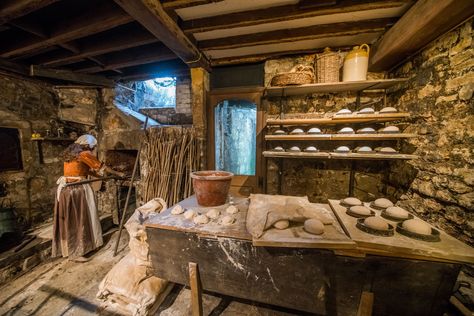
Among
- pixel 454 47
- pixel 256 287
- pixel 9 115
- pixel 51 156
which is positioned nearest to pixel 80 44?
pixel 9 115

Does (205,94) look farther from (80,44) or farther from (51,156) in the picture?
(51,156)

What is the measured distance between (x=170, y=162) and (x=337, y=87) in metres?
2.72

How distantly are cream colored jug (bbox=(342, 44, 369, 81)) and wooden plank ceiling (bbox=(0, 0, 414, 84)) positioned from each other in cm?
20

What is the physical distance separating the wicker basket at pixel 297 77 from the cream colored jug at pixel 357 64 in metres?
0.44

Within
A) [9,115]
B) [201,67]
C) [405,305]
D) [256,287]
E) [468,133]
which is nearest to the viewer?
[405,305]

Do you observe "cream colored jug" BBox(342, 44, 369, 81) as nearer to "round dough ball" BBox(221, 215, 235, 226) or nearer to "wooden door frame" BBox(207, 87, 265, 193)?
"wooden door frame" BBox(207, 87, 265, 193)

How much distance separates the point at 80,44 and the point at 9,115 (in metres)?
1.97

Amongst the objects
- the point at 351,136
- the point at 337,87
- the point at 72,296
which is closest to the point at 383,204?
the point at 351,136

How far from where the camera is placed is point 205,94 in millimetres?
2889

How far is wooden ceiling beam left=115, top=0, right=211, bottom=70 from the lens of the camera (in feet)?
5.01

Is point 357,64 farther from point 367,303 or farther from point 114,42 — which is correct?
point 114,42

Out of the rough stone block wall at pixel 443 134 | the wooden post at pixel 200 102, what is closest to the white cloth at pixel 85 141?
the wooden post at pixel 200 102

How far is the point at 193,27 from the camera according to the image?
204cm

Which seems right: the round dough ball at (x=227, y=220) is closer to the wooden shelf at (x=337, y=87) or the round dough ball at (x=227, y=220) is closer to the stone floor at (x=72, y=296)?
the stone floor at (x=72, y=296)
